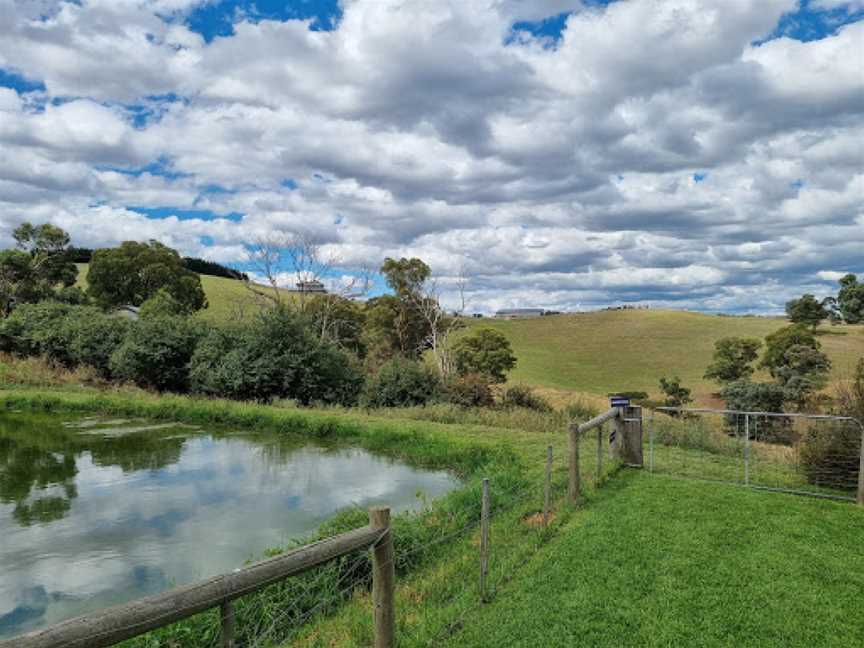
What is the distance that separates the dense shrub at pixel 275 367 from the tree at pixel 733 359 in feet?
72.6

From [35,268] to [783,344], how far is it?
177 feet

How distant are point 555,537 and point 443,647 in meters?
2.84

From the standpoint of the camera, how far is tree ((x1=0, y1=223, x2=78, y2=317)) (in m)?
44.6

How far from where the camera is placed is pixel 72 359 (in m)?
29.4

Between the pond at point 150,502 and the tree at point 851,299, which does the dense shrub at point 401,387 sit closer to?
the pond at point 150,502

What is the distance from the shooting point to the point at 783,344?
3203cm

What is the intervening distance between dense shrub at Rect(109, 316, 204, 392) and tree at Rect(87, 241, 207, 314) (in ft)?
82.0

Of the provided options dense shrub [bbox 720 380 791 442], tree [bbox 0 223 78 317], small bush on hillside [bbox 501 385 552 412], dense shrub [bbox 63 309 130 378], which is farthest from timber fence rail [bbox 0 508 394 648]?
tree [bbox 0 223 78 317]

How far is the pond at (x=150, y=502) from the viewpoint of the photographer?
714cm

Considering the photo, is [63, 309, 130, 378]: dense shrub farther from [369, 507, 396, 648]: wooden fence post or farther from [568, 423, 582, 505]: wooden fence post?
[369, 507, 396, 648]: wooden fence post

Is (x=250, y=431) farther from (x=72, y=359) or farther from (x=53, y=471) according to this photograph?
(x=72, y=359)

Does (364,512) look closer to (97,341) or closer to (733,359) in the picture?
(97,341)

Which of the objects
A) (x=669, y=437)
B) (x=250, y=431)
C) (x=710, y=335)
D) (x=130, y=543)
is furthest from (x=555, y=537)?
(x=710, y=335)

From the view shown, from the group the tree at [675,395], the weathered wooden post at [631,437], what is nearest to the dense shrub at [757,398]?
the tree at [675,395]
